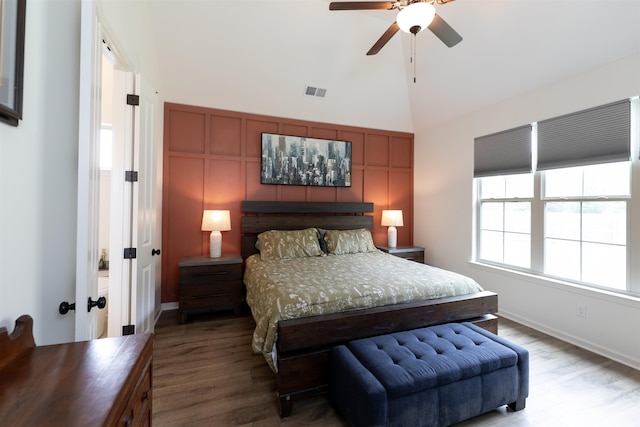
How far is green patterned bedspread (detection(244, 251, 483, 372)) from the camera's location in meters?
1.92

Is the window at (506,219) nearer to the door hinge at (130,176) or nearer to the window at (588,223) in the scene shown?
the window at (588,223)

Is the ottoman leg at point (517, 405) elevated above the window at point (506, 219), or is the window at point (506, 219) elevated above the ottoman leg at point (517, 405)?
the window at point (506, 219)

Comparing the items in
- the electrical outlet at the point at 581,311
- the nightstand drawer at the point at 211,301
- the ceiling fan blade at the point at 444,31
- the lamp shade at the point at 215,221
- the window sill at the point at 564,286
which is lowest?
the nightstand drawer at the point at 211,301

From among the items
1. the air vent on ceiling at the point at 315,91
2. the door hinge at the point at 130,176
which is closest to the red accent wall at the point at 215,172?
the air vent on ceiling at the point at 315,91

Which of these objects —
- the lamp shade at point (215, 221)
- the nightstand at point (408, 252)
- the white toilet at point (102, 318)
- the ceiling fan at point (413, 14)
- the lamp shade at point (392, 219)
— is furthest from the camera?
the lamp shade at point (392, 219)

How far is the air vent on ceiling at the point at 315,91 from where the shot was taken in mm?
3825

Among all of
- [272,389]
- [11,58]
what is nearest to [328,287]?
[272,389]

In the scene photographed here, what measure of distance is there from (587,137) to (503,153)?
83cm

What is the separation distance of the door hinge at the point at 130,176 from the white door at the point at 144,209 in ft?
0.12

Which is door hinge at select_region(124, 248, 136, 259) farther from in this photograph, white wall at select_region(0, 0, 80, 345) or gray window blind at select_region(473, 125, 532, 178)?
gray window blind at select_region(473, 125, 532, 178)

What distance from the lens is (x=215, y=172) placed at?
3740 mm

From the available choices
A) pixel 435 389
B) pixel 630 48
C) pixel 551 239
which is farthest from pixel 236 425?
pixel 630 48

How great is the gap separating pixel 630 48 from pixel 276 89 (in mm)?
3605

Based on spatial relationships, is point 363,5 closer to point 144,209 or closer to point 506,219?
point 144,209
